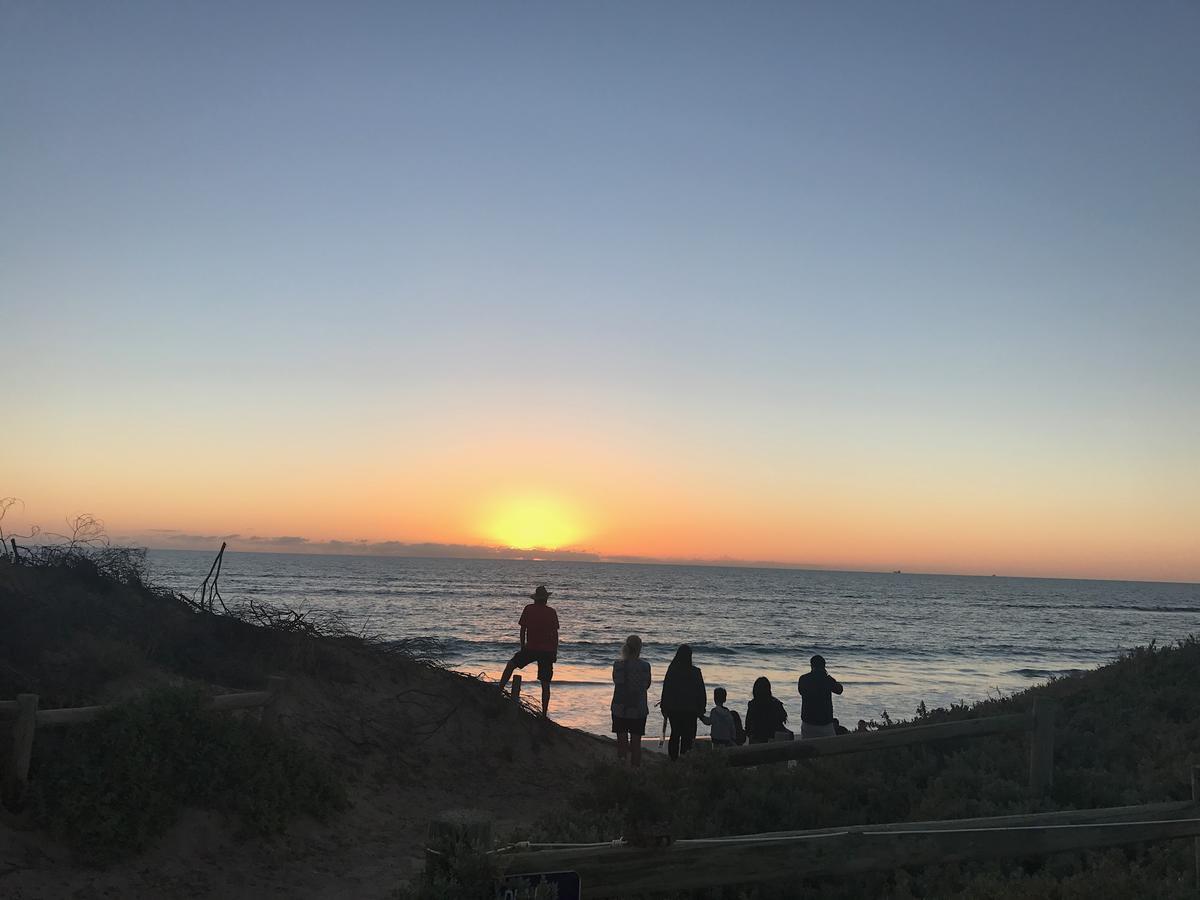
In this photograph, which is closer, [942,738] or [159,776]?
A: [159,776]

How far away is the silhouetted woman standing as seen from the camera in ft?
40.0

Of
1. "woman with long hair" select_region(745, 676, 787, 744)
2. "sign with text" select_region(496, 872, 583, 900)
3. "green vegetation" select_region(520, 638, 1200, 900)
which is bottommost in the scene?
"woman with long hair" select_region(745, 676, 787, 744)

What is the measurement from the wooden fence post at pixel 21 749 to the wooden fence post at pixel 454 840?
4854 millimetres

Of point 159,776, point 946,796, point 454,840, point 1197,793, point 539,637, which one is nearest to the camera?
point 454,840

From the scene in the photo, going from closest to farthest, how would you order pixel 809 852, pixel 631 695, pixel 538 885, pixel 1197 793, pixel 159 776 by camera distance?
1. pixel 538 885
2. pixel 809 852
3. pixel 1197 793
4. pixel 159 776
5. pixel 631 695

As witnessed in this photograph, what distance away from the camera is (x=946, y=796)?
8609mm

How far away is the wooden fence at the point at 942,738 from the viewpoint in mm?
→ 8156

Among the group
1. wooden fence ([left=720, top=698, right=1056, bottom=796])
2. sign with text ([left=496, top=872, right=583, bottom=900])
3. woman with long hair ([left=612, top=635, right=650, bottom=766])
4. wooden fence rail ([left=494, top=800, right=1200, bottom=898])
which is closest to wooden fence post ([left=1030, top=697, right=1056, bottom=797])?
wooden fence ([left=720, top=698, right=1056, bottom=796])

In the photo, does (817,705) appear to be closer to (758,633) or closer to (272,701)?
(272,701)

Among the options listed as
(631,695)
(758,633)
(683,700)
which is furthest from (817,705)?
(758,633)

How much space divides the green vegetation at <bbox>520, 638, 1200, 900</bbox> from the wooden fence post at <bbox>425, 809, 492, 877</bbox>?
1.90 metres

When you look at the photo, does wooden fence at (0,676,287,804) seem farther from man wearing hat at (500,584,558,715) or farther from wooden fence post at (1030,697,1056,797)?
wooden fence post at (1030,697,1056,797)

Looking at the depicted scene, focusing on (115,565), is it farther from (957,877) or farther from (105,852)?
(957,877)

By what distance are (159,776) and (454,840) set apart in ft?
15.5
